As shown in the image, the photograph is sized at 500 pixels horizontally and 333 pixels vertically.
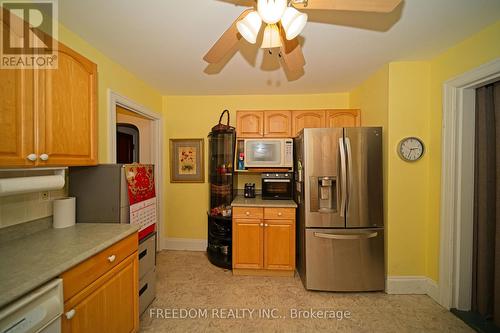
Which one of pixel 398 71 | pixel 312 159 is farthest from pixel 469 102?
pixel 312 159

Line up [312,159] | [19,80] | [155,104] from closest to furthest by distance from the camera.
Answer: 1. [19,80]
2. [312,159]
3. [155,104]

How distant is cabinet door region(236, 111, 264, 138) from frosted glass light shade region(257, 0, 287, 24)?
69.7 inches

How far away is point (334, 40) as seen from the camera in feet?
5.41

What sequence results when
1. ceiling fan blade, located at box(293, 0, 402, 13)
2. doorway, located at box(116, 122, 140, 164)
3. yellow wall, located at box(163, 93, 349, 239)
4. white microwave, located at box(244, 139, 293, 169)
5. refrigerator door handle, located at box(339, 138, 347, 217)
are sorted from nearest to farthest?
ceiling fan blade, located at box(293, 0, 402, 13), refrigerator door handle, located at box(339, 138, 347, 217), white microwave, located at box(244, 139, 293, 169), yellow wall, located at box(163, 93, 349, 239), doorway, located at box(116, 122, 140, 164)

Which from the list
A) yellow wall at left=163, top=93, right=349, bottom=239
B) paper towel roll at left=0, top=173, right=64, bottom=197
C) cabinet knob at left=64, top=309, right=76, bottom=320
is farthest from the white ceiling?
cabinet knob at left=64, top=309, right=76, bottom=320

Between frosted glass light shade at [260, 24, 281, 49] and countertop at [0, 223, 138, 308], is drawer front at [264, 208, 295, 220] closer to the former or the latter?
countertop at [0, 223, 138, 308]

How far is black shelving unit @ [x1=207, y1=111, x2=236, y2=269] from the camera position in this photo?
2545 millimetres

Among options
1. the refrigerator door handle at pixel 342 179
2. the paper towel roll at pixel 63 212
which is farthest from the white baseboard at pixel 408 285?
the paper towel roll at pixel 63 212

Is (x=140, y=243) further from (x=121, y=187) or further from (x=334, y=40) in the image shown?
(x=334, y=40)

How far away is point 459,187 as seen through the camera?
1722 mm

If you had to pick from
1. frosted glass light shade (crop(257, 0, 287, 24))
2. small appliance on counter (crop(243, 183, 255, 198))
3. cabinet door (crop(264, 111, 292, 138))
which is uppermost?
frosted glass light shade (crop(257, 0, 287, 24))

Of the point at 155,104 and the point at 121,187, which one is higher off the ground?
the point at 155,104

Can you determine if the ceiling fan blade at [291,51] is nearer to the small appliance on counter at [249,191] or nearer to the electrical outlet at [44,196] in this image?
the small appliance on counter at [249,191]

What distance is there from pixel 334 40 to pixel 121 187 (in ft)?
7.05
